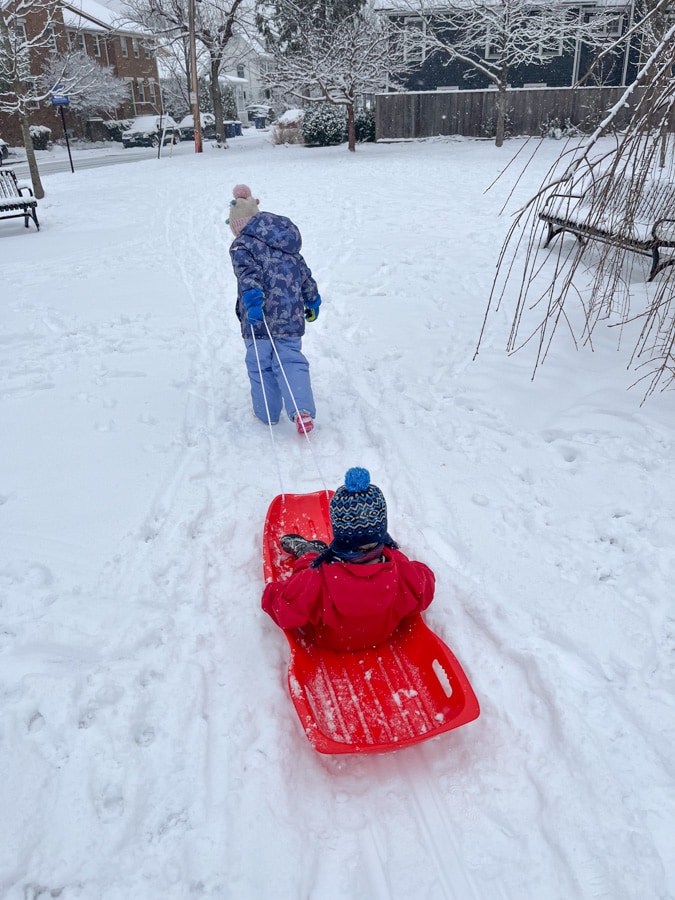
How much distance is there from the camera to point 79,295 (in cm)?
762

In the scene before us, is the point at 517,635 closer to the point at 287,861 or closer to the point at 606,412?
the point at 287,861

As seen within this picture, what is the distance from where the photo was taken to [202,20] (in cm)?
2728

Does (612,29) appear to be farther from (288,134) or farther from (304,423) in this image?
(304,423)

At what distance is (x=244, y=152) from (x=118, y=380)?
2259 centimetres

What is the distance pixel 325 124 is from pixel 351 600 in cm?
2600

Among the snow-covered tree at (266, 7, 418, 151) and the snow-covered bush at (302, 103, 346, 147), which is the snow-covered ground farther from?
the snow-covered bush at (302, 103, 346, 147)

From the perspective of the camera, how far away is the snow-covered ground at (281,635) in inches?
83.7

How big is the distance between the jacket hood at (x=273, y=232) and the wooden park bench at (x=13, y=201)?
8.78 m

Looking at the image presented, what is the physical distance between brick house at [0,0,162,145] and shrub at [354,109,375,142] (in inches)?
564

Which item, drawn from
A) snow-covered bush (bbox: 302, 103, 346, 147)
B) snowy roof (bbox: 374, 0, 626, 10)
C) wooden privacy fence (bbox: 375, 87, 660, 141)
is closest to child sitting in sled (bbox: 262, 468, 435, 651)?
snowy roof (bbox: 374, 0, 626, 10)

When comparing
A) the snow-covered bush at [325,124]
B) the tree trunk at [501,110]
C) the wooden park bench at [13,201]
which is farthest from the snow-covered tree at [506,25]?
the wooden park bench at [13,201]

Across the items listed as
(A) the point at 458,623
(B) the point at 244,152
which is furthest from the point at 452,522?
(B) the point at 244,152

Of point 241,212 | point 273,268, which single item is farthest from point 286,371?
point 241,212

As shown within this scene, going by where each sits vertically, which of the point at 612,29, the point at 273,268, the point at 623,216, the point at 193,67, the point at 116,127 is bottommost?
the point at 273,268
